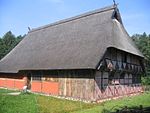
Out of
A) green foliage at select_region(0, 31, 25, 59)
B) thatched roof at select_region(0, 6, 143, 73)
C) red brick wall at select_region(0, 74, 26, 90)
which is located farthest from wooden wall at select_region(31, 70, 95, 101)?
green foliage at select_region(0, 31, 25, 59)

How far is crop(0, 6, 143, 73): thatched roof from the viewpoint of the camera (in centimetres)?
1997

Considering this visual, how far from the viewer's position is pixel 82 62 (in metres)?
19.0

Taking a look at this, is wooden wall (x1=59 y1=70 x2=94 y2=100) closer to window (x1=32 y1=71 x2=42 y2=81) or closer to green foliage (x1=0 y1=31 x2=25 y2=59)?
window (x1=32 y1=71 x2=42 y2=81)

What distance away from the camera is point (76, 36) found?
24.2m

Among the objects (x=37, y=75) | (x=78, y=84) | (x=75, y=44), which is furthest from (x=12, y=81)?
(x=78, y=84)

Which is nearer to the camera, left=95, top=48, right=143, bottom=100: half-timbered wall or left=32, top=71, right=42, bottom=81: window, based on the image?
left=95, top=48, right=143, bottom=100: half-timbered wall

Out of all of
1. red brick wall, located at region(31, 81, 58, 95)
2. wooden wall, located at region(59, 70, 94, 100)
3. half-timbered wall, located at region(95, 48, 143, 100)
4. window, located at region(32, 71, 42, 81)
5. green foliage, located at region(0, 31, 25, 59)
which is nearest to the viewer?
wooden wall, located at region(59, 70, 94, 100)

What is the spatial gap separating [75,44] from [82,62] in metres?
4.12

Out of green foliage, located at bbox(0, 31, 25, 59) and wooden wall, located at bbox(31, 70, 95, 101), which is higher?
green foliage, located at bbox(0, 31, 25, 59)

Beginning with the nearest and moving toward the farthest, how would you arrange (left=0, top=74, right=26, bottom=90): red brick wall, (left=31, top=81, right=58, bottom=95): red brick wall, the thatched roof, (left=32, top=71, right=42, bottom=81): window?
1. the thatched roof
2. (left=31, top=81, right=58, bottom=95): red brick wall
3. (left=32, top=71, right=42, bottom=81): window
4. (left=0, top=74, right=26, bottom=90): red brick wall

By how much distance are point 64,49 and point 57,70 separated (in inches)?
102

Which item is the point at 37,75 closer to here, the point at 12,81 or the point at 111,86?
the point at 12,81

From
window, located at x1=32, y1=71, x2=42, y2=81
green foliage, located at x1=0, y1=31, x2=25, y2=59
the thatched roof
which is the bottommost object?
window, located at x1=32, y1=71, x2=42, y2=81

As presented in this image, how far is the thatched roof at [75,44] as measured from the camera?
65.5 ft
